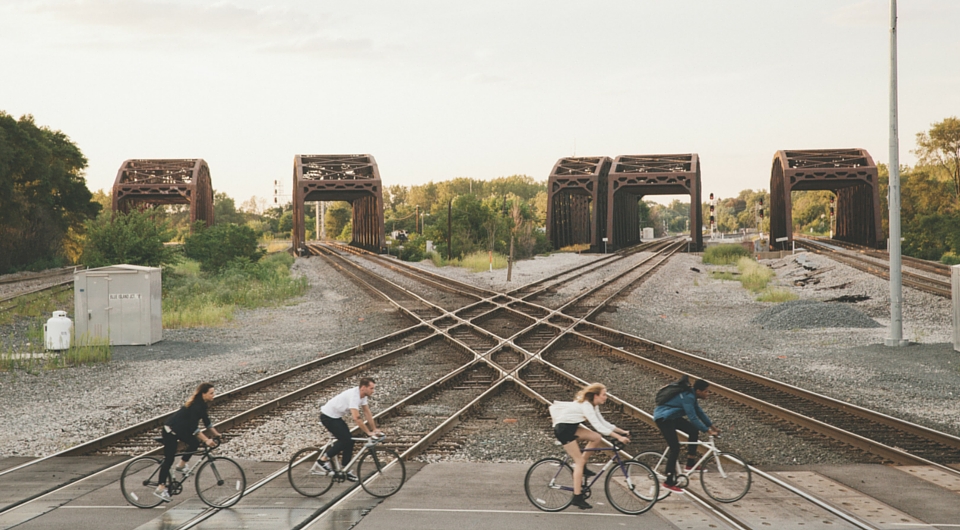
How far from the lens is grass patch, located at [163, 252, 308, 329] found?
25297mm

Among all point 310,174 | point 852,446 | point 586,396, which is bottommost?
point 852,446

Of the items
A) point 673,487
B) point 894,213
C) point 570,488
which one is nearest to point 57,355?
point 570,488

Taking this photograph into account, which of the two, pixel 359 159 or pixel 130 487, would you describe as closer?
pixel 130 487

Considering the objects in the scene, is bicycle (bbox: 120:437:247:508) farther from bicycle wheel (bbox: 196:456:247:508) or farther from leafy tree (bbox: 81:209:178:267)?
leafy tree (bbox: 81:209:178:267)

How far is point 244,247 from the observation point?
1743 inches

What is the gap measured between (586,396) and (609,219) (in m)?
61.4

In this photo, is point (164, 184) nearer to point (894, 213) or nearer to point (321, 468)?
point (894, 213)

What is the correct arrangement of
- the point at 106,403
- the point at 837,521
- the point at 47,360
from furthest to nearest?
the point at 47,360, the point at 106,403, the point at 837,521

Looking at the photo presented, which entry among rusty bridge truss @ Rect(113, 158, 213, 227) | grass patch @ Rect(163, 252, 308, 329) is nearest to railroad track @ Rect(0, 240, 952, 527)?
grass patch @ Rect(163, 252, 308, 329)

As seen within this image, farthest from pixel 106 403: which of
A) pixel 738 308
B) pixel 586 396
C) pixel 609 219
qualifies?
pixel 609 219

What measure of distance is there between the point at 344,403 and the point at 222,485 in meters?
1.38

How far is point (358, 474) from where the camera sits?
8.59m

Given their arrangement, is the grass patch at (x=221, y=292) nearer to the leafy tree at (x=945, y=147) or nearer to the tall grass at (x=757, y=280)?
the tall grass at (x=757, y=280)

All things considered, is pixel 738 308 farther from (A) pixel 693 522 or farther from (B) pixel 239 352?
(A) pixel 693 522
